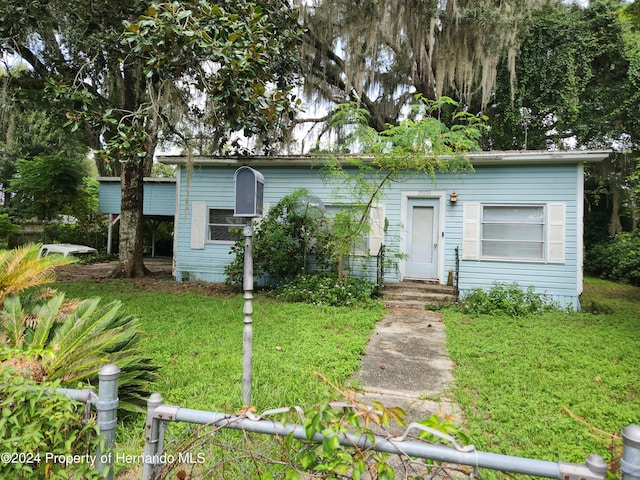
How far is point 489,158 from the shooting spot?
280 inches

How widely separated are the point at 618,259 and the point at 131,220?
48.4 feet

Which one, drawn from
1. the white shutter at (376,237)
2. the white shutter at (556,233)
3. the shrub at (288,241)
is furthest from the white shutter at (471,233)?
the shrub at (288,241)

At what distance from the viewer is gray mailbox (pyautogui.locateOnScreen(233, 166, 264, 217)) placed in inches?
99.3

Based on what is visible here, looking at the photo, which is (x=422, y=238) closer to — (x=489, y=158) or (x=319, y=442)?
(x=489, y=158)

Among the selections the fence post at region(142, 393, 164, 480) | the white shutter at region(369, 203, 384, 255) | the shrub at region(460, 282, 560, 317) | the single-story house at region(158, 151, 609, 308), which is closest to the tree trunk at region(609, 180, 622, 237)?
the single-story house at region(158, 151, 609, 308)

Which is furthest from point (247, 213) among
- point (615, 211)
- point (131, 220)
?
point (615, 211)

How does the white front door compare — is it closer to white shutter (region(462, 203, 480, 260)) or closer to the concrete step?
the concrete step

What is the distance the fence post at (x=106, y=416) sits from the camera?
1330 mm

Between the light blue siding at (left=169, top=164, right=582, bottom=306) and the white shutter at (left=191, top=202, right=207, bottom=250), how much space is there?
132 mm

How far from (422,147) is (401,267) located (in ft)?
10.2

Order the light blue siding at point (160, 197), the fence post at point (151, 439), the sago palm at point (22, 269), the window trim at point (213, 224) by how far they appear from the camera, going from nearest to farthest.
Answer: the fence post at point (151, 439)
the sago palm at point (22, 269)
the window trim at point (213, 224)
the light blue siding at point (160, 197)

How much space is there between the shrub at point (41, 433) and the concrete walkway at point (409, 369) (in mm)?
1984

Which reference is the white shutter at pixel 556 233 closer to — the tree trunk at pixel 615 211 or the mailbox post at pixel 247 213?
the mailbox post at pixel 247 213

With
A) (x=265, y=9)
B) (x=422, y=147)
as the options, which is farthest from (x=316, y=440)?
(x=265, y=9)
